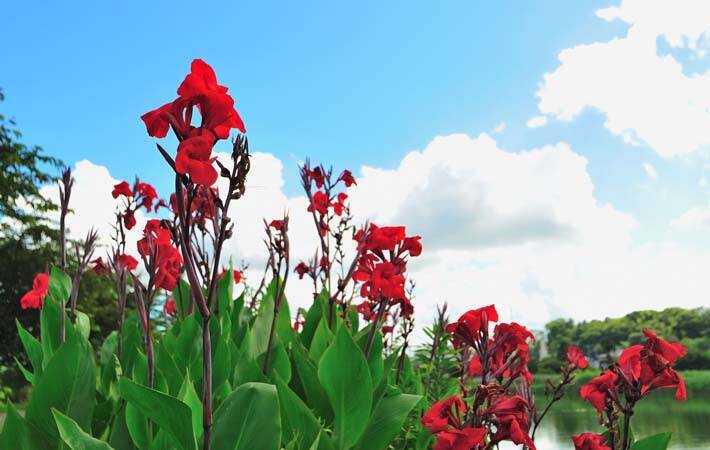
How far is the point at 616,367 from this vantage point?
1.70 metres

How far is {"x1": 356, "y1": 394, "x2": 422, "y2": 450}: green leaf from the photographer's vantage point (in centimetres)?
196

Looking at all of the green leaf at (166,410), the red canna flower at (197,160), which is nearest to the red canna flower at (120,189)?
the green leaf at (166,410)

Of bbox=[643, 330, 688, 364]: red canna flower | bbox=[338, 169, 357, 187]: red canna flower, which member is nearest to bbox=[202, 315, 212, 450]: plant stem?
bbox=[643, 330, 688, 364]: red canna flower

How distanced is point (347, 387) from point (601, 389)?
0.79m

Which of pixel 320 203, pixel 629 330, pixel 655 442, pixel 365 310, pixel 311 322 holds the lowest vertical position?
pixel 655 442

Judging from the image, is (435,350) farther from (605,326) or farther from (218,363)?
(605,326)

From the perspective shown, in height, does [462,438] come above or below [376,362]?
below

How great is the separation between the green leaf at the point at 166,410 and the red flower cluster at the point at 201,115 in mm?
529

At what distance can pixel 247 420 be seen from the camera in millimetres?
1369

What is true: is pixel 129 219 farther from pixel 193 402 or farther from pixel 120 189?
pixel 193 402

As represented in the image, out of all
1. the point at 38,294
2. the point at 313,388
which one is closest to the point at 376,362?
the point at 313,388

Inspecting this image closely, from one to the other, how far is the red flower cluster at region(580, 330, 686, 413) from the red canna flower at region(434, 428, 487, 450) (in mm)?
678

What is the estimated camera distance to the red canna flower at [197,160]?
107cm

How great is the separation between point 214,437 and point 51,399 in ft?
2.61
